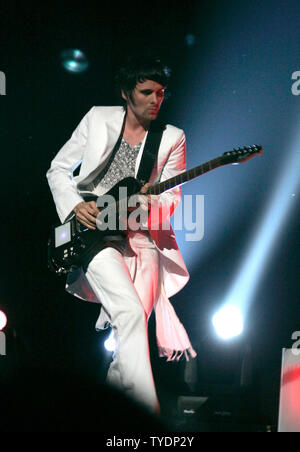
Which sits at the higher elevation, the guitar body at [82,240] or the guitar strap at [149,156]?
the guitar strap at [149,156]

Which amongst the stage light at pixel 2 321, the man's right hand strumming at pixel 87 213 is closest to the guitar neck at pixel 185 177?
the man's right hand strumming at pixel 87 213

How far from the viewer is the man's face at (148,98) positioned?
295cm

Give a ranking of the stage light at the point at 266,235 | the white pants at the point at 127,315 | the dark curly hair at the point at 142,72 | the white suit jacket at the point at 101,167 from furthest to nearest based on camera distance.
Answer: the stage light at the point at 266,235 → the dark curly hair at the point at 142,72 → the white suit jacket at the point at 101,167 → the white pants at the point at 127,315

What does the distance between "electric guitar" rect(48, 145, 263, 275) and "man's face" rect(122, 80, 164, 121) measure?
0.43 m

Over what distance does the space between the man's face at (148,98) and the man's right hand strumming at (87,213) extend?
0.64 metres

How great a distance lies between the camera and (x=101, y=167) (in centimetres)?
290

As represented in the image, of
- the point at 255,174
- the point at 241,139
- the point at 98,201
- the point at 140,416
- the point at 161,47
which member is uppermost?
the point at 161,47

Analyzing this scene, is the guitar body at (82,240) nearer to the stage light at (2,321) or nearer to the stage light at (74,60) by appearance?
the stage light at (2,321)

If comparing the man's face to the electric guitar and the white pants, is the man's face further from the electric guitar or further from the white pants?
the white pants

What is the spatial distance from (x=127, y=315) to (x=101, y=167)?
911mm

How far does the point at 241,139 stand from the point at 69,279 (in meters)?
1.64

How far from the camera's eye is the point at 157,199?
2768 mm

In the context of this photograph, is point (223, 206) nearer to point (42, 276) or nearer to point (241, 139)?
point (241, 139)
